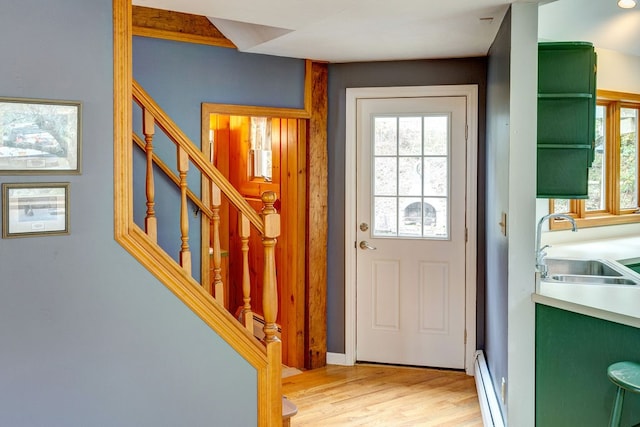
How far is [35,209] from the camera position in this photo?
2363mm

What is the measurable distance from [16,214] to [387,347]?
2.92 meters

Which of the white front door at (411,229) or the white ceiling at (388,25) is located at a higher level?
the white ceiling at (388,25)

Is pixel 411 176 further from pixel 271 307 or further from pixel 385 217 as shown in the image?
pixel 271 307

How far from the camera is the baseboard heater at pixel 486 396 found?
3.24m

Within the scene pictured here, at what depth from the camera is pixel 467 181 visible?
14.1 feet

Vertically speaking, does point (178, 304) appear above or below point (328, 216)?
below

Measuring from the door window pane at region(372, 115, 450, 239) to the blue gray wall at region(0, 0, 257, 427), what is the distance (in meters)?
2.10

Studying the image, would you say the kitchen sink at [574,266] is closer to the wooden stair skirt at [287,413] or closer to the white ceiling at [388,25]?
the white ceiling at [388,25]

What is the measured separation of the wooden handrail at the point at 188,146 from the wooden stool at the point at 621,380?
Answer: 5.34 feet

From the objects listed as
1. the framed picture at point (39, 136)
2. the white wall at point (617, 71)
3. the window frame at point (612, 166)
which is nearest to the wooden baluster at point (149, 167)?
the framed picture at point (39, 136)

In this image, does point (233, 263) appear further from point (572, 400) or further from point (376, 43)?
point (572, 400)

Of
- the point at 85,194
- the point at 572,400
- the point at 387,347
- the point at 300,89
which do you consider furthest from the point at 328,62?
the point at 572,400

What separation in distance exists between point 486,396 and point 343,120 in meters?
2.12

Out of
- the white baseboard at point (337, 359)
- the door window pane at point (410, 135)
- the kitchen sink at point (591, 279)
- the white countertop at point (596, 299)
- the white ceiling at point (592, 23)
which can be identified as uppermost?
the white ceiling at point (592, 23)
